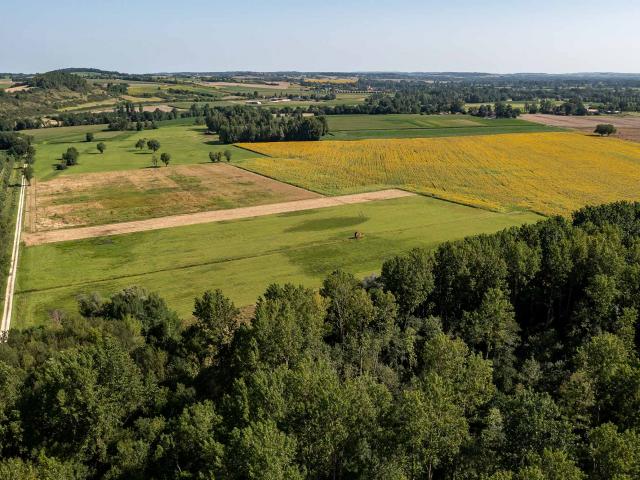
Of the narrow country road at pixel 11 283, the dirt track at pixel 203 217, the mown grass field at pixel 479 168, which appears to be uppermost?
the mown grass field at pixel 479 168

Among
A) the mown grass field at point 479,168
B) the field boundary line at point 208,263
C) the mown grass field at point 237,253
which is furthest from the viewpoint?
the mown grass field at point 479,168

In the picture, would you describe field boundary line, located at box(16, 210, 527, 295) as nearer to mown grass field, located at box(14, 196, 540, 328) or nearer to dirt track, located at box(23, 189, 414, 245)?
→ mown grass field, located at box(14, 196, 540, 328)

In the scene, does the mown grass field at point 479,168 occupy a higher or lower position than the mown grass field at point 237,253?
higher

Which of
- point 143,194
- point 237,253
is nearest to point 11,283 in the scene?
point 237,253

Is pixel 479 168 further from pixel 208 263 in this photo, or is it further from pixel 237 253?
pixel 208 263

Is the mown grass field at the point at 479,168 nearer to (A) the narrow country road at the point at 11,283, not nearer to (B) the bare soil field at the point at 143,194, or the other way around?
(B) the bare soil field at the point at 143,194

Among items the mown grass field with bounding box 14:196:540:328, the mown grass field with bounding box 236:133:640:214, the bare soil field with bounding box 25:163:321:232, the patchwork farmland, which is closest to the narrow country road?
the mown grass field with bounding box 14:196:540:328

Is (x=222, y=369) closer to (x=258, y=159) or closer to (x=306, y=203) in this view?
(x=306, y=203)

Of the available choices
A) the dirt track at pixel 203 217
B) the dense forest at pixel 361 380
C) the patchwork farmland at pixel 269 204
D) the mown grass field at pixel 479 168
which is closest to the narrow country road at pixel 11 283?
the patchwork farmland at pixel 269 204
